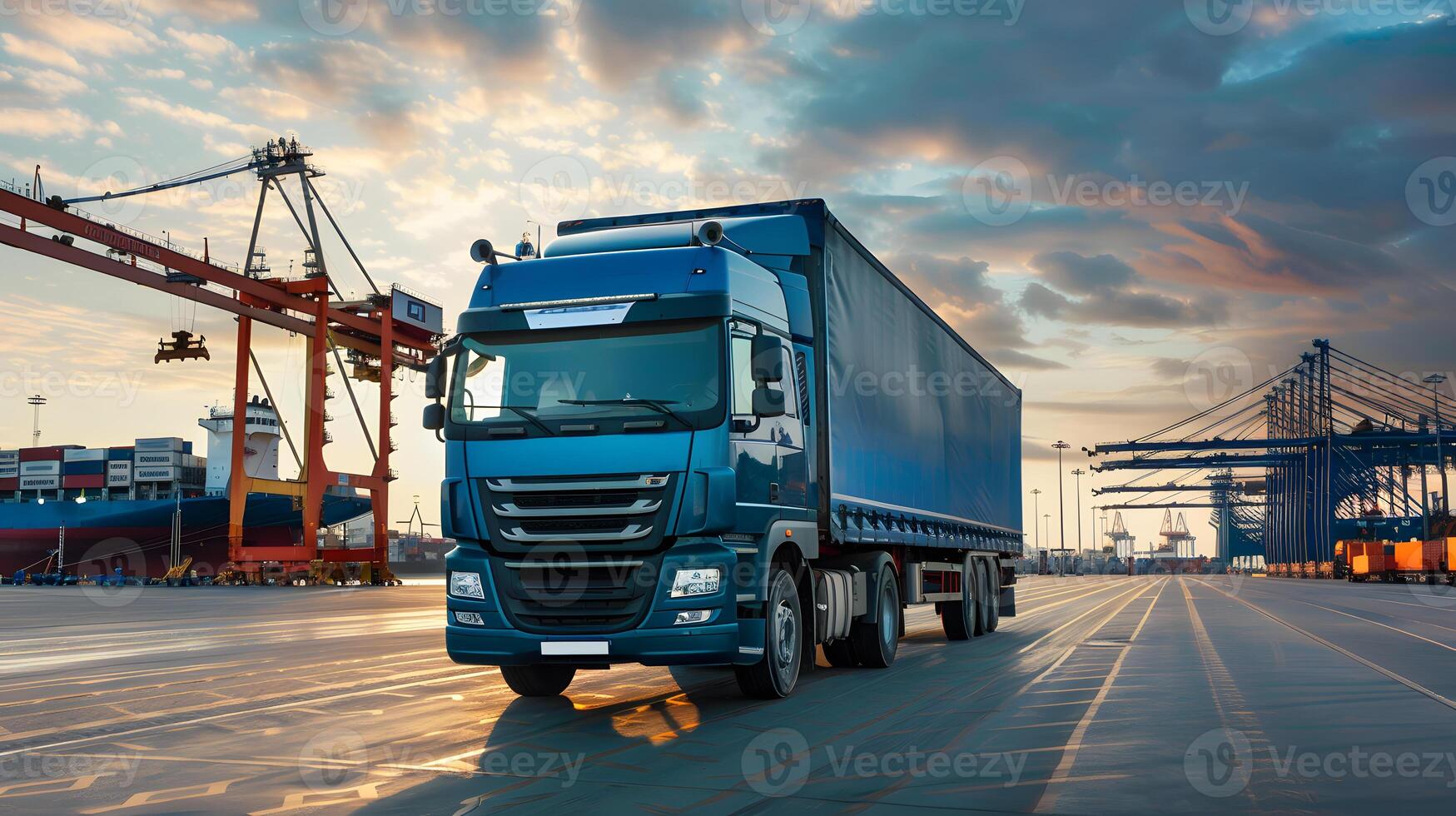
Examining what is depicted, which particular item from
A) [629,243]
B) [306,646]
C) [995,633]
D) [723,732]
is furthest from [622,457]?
[995,633]

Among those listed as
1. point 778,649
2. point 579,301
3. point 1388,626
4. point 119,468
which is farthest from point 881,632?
point 119,468

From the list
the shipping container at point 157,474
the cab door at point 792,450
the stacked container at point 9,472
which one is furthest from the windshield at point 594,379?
the stacked container at point 9,472

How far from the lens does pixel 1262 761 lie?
668 centimetres

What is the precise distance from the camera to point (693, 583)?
8.09m

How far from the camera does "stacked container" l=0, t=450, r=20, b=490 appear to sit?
87.6 metres

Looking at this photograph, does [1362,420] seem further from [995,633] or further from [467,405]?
[467,405]

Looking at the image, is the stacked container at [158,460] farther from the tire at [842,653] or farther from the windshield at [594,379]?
the windshield at [594,379]

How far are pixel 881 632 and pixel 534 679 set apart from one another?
152 inches

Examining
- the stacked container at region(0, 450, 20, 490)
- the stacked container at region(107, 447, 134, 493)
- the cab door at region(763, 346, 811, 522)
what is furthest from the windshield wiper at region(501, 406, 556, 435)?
the stacked container at region(0, 450, 20, 490)

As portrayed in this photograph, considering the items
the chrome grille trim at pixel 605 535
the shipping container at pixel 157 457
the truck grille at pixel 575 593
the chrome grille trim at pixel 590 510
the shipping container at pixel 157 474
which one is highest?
the shipping container at pixel 157 457

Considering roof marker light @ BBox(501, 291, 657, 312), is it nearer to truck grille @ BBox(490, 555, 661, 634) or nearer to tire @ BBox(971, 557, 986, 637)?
truck grille @ BBox(490, 555, 661, 634)

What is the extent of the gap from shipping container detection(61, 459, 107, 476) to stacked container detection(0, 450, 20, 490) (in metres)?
3.93

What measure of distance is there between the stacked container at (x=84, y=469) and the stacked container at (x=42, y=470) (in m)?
0.47

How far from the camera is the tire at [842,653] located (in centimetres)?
1205
